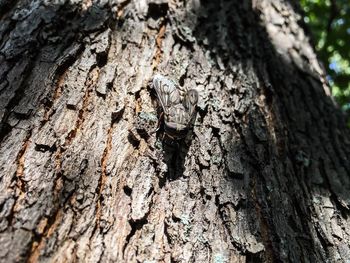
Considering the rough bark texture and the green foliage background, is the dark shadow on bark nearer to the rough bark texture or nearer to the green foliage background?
the rough bark texture

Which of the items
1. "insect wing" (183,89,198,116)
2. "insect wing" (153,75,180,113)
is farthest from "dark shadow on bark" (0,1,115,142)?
"insect wing" (183,89,198,116)

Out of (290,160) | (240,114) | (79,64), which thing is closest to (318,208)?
(290,160)

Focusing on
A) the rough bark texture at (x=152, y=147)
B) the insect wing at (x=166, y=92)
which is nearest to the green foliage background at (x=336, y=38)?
the rough bark texture at (x=152, y=147)

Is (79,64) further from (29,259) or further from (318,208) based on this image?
(318,208)

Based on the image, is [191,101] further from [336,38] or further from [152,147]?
[336,38]

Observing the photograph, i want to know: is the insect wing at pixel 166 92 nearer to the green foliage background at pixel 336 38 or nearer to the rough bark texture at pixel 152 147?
the rough bark texture at pixel 152 147

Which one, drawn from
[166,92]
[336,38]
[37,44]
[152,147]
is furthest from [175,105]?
[336,38]
